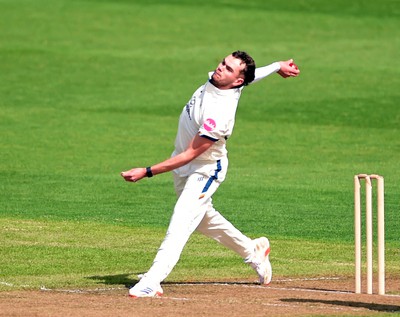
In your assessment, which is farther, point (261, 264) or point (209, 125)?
point (261, 264)

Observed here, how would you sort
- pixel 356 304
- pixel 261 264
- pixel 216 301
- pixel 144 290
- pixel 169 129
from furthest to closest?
1. pixel 169 129
2. pixel 261 264
3. pixel 144 290
4. pixel 216 301
5. pixel 356 304

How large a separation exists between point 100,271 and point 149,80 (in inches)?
838

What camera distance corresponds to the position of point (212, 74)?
12148 millimetres

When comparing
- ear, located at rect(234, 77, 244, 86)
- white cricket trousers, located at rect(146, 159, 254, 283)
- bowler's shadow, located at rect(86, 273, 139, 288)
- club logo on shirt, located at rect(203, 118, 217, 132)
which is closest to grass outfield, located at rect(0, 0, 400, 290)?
bowler's shadow, located at rect(86, 273, 139, 288)

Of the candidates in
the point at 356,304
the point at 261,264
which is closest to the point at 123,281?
the point at 261,264

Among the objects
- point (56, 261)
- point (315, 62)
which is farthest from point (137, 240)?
point (315, 62)

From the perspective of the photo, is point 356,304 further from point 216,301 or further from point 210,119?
point 210,119

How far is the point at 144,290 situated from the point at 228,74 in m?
2.17

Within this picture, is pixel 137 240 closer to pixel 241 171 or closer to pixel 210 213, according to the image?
pixel 210 213

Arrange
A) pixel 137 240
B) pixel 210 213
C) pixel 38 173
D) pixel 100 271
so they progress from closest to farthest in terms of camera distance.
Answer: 1. pixel 210 213
2. pixel 100 271
3. pixel 137 240
4. pixel 38 173

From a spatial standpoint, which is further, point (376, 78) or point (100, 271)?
point (376, 78)

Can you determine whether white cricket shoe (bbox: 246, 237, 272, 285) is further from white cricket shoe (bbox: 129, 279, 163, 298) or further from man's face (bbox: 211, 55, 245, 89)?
man's face (bbox: 211, 55, 245, 89)

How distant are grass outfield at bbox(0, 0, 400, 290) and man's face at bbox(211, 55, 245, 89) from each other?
2252 millimetres

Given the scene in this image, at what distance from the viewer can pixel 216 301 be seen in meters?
11.5
